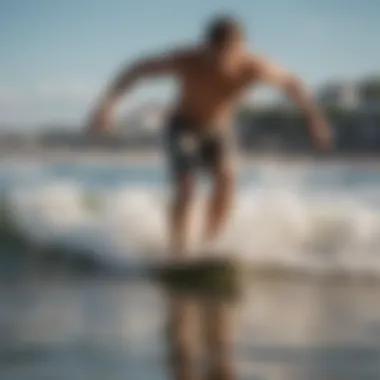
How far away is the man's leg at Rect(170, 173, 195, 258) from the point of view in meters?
1.45

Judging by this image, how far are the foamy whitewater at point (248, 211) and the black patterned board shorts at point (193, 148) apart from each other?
0.03m

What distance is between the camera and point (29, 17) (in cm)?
149

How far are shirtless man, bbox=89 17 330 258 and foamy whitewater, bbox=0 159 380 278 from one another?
2cm

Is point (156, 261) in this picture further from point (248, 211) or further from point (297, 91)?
point (297, 91)

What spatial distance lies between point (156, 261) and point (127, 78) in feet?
0.92

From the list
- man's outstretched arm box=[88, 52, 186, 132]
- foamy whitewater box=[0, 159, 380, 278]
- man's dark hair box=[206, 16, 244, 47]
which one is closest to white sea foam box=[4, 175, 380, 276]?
foamy whitewater box=[0, 159, 380, 278]

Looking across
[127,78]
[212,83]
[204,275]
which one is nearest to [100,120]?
[127,78]

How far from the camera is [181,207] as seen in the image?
1453 millimetres

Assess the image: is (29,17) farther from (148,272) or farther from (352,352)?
(352,352)

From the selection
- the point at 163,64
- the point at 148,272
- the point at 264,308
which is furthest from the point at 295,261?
the point at 163,64

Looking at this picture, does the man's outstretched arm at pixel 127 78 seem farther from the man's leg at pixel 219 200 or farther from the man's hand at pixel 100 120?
the man's leg at pixel 219 200

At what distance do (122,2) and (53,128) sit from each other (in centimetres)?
22

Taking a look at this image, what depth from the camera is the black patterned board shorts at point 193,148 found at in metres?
1.46

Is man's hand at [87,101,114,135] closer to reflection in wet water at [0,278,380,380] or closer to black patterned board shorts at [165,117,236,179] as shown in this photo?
black patterned board shorts at [165,117,236,179]
